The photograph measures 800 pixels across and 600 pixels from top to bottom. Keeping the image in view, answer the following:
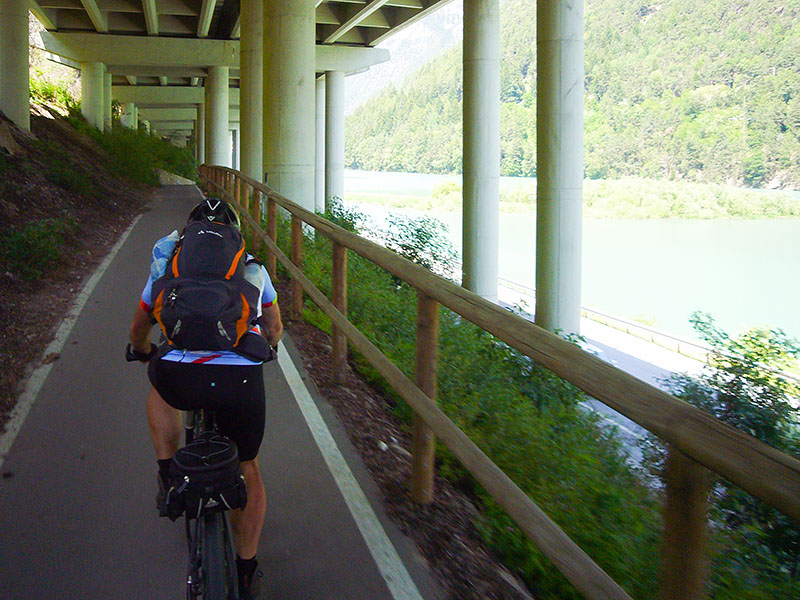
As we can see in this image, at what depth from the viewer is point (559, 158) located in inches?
736

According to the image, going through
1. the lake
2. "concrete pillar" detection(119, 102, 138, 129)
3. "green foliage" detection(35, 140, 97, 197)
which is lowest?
the lake

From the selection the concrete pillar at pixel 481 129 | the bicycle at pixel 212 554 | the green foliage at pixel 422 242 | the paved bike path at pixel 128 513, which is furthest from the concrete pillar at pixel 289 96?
the bicycle at pixel 212 554

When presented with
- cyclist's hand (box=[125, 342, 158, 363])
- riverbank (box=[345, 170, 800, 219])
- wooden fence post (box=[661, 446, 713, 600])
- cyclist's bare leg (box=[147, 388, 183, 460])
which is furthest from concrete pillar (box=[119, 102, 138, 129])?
wooden fence post (box=[661, 446, 713, 600])

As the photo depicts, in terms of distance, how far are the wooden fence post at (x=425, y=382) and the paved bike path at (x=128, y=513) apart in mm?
274

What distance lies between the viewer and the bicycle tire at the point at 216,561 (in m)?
2.46

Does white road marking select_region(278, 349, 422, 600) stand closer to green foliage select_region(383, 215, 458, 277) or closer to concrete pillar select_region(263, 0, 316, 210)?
green foliage select_region(383, 215, 458, 277)

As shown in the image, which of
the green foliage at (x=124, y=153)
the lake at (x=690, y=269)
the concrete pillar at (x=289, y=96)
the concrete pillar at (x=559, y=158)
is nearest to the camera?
the concrete pillar at (x=559, y=158)

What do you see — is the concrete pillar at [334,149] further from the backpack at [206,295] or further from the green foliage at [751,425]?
the backpack at [206,295]

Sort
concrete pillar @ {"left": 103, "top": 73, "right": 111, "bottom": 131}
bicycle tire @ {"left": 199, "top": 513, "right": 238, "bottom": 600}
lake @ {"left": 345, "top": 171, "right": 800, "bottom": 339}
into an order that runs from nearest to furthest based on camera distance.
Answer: bicycle tire @ {"left": 199, "top": 513, "right": 238, "bottom": 600}
concrete pillar @ {"left": 103, "top": 73, "right": 111, "bottom": 131}
lake @ {"left": 345, "top": 171, "right": 800, "bottom": 339}

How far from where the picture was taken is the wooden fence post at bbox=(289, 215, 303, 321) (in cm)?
827

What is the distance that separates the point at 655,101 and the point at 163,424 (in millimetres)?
88165

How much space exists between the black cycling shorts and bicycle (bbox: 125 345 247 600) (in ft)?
0.66

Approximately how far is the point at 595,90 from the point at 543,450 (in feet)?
288

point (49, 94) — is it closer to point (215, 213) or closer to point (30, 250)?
point (30, 250)
